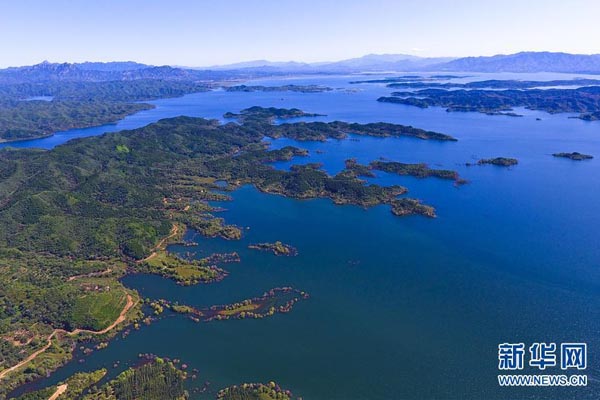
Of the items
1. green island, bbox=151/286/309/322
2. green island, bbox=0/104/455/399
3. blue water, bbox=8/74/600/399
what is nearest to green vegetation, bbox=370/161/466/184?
blue water, bbox=8/74/600/399

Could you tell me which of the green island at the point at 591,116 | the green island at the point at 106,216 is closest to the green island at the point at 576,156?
the green island at the point at 106,216

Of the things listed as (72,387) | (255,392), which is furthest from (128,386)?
(255,392)

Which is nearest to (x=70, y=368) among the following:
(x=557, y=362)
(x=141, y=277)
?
(x=141, y=277)

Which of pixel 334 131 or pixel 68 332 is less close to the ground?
pixel 334 131

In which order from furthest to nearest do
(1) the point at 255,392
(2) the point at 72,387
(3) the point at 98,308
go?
(3) the point at 98,308 → (2) the point at 72,387 → (1) the point at 255,392

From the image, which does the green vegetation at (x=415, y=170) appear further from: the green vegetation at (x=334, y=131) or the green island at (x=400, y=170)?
the green vegetation at (x=334, y=131)

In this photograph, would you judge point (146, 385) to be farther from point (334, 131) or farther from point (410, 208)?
point (334, 131)

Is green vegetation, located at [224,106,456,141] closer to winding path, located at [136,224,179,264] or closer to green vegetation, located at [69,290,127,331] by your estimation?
winding path, located at [136,224,179,264]
